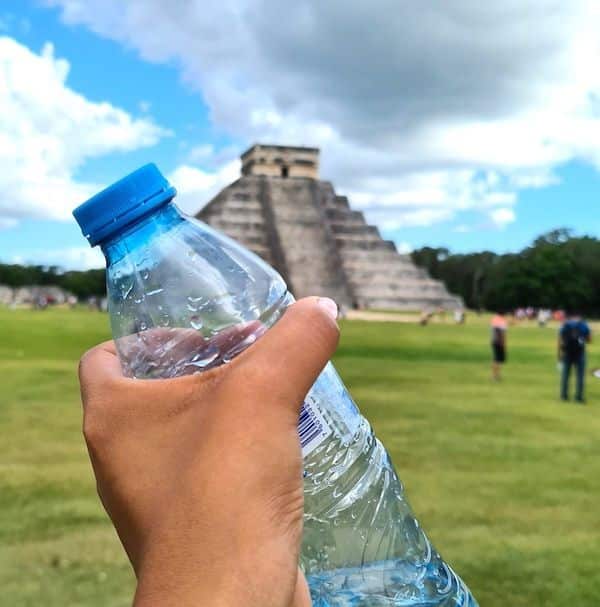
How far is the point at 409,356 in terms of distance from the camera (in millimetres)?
17484

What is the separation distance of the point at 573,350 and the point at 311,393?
10.9 meters

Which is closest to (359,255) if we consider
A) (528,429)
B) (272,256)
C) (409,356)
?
(272,256)

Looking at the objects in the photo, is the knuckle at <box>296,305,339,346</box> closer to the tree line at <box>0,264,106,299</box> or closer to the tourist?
the tourist

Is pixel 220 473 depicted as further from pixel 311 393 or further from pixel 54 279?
pixel 54 279

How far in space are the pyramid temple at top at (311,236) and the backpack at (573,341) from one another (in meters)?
33.5

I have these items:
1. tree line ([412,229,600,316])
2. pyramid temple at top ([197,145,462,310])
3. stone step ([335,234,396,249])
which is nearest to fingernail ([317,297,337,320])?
pyramid temple at top ([197,145,462,310])

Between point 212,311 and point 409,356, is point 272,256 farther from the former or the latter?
point 212,311

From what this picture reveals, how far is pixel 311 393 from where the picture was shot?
133cm

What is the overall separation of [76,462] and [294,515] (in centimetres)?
614

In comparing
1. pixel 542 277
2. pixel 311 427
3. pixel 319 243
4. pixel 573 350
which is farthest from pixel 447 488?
pixel 542 277

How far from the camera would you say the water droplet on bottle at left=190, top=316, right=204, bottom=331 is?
1497mm

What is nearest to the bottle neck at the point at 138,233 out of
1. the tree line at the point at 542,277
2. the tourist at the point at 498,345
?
the tourist at the point at 498,345

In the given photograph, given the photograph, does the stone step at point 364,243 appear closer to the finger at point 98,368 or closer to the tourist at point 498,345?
the tourist at point 498,345

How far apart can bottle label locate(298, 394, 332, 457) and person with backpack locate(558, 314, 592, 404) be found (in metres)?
10.6
